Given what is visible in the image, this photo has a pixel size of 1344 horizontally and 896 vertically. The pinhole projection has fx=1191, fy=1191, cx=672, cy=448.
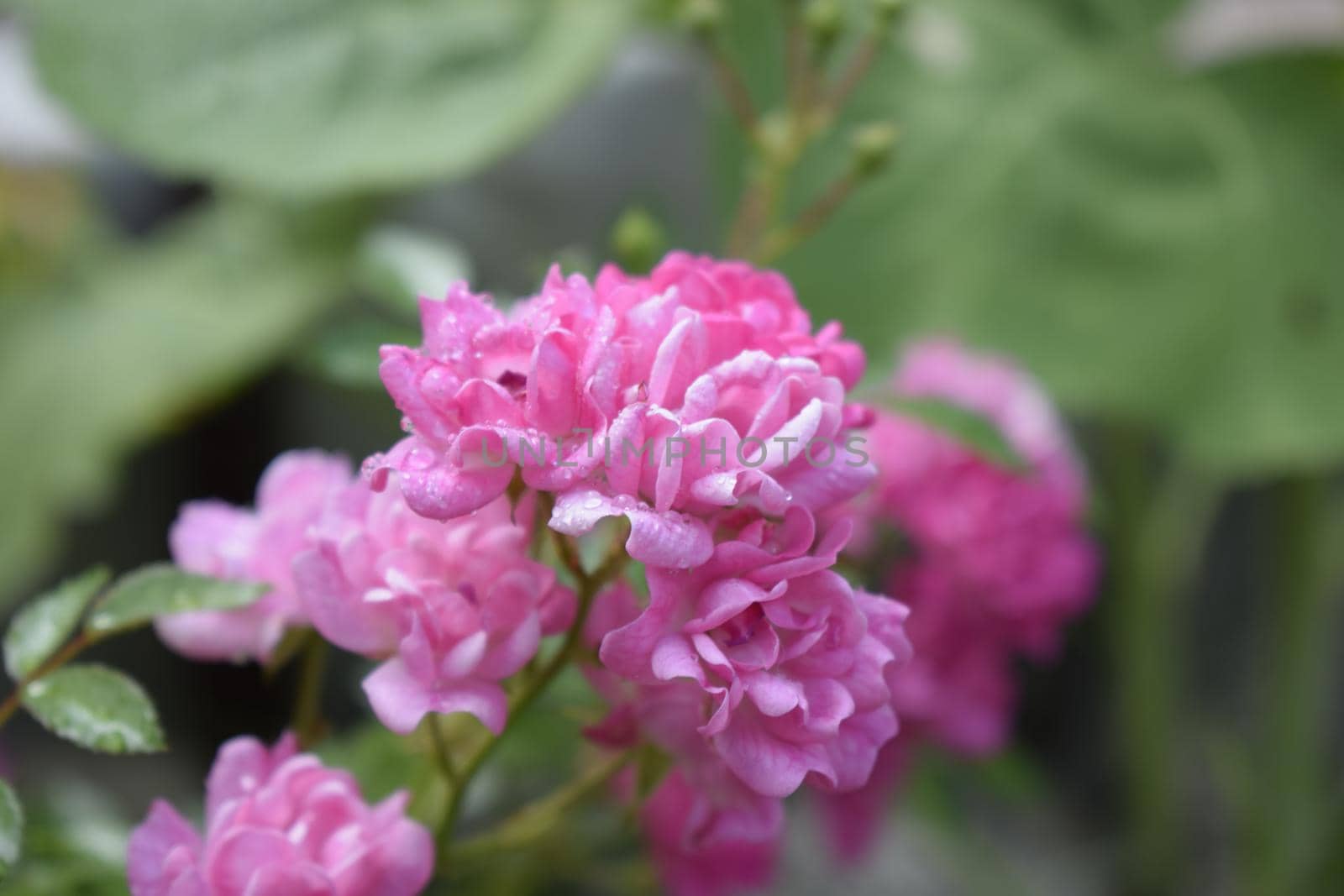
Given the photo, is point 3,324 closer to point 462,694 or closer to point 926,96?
point 926,96

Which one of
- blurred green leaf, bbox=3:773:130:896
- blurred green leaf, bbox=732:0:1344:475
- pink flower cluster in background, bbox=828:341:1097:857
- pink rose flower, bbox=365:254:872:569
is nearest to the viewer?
pink rose flower, bbox=365:254:872:569

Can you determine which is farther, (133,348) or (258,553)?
(133,348)

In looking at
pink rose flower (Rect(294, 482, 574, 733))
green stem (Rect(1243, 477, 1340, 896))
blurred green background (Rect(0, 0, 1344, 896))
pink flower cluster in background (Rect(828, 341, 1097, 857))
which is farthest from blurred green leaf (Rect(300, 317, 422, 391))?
green stem (Rect(1243, 477, 1340, 896))

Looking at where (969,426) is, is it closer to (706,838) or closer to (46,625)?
(706,838)

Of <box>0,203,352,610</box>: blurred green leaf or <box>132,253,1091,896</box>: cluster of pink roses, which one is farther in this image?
<box>0,203,352,610</box>: blurred green leaf

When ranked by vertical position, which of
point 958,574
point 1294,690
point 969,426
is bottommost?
point 1294,690

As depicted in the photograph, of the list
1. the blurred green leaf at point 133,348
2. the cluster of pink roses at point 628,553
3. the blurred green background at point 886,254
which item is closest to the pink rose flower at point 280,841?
the cluster of pink roses at point 628,553

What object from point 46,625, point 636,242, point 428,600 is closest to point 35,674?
point 46,625

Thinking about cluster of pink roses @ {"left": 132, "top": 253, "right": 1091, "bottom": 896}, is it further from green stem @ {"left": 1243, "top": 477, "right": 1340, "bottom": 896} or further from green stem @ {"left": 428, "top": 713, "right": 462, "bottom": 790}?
green stem @ {"left": 1243, "top": 477, "right": 1340, "bottom": 896}
